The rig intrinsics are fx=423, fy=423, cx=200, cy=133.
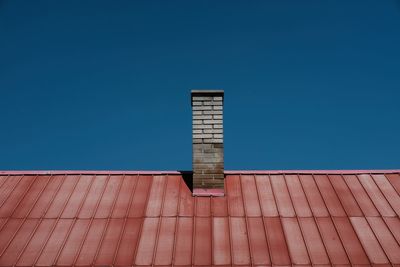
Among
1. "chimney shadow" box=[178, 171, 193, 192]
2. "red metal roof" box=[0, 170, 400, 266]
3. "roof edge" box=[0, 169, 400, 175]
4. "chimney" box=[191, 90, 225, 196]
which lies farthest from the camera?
"roof edge" box=[0, 169, 400, 175]

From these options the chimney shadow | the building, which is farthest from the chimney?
the chimney shadow

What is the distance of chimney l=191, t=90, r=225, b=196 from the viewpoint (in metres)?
8.62

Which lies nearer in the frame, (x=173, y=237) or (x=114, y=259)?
(x=114, y=259)

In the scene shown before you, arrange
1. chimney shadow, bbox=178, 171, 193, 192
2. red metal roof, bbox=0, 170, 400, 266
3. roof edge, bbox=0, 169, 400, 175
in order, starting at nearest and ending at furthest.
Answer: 1. red metal roof, bbox=0, 170, 400, 266
2. chimney shadow, bbox=178, 171, 193, 192
3. roof edge, bbox=0, 169, 400, 175

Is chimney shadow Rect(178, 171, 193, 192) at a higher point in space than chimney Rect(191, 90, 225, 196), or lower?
lower

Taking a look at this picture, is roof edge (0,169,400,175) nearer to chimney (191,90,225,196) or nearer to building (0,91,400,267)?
building (0,91,400,267)

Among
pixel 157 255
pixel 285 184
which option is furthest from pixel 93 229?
pixel 285 184

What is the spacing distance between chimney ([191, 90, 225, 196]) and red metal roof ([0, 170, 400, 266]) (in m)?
0.29

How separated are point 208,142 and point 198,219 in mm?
1798

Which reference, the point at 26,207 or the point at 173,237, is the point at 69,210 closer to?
the point at 26,207

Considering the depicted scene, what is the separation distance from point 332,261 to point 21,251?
496 centimetres

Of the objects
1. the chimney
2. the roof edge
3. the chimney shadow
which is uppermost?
the chimney

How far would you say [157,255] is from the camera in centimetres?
671

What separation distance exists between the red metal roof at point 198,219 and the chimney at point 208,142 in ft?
0.95
